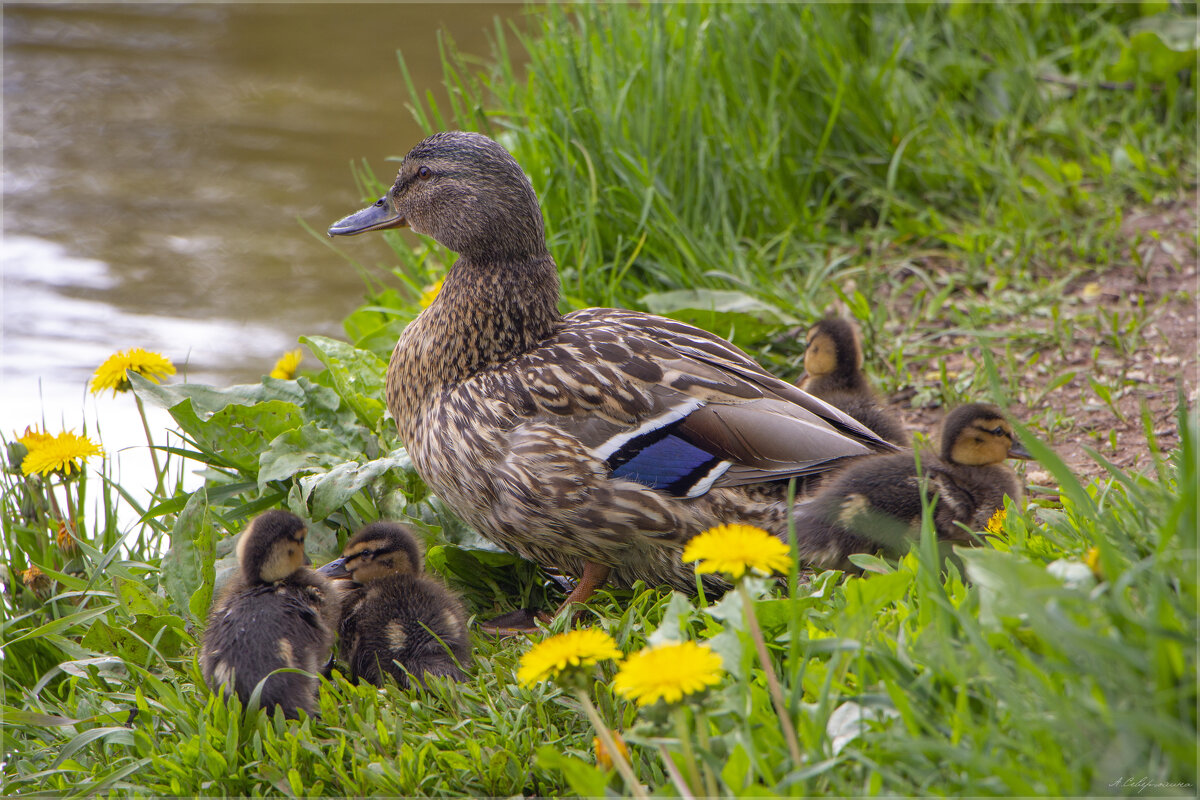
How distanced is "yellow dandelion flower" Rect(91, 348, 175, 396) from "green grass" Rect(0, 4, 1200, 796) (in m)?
0.11

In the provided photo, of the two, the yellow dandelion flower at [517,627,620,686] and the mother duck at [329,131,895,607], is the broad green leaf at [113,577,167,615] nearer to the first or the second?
the mother duck at [329,131,895,607]

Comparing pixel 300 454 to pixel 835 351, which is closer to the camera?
pixel 300 454

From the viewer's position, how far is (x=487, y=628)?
2.97 metres

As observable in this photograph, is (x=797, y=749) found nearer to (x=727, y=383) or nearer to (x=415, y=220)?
(x=727, y=383)

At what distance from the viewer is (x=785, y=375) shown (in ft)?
13.6

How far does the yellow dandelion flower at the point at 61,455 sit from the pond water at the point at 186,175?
942mm

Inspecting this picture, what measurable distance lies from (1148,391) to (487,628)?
2.41 meters

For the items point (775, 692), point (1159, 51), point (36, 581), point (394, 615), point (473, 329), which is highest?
point (1159, 51)

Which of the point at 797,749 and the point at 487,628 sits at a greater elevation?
the point at 797,749

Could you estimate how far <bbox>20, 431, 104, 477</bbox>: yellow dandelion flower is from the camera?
3.04m

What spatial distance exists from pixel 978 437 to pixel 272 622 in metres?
1.82

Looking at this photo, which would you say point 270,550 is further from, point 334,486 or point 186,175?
point 186,175

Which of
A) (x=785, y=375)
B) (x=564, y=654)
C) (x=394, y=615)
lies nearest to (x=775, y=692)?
(x=564, y=654)

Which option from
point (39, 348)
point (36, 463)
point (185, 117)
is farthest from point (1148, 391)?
point (185, 117)
